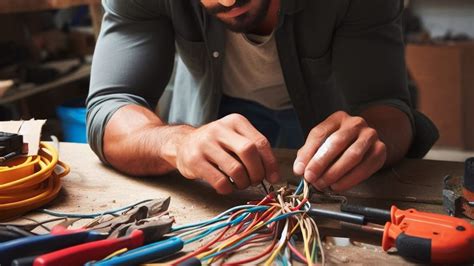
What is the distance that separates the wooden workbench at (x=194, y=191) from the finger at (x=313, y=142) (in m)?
0.07

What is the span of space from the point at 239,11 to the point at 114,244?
0.52 meters

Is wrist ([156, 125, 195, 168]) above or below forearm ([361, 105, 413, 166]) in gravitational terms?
above

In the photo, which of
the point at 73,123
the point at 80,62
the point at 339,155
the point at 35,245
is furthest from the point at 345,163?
the point at 80,62

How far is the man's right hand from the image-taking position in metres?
0.66

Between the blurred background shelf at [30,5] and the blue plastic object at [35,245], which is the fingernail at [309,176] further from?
the blurred background shelf at [30,5]

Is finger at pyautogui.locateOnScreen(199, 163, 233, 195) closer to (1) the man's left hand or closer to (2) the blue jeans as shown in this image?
(1) the man's left hand

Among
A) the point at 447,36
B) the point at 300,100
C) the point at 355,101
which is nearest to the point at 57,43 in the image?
the point at 300,100

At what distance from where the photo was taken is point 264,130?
4.25 feet

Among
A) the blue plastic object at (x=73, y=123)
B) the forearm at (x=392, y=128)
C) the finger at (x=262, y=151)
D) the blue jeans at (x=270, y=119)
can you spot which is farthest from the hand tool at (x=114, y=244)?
the blue plastic object at (x=73, y=123)

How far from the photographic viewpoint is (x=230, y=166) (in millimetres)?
663

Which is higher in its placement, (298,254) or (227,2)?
(227,2)

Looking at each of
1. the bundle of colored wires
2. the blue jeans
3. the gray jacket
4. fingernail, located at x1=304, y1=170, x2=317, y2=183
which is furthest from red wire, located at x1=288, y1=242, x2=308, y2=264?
the blue jeans

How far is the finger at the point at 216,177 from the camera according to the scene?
681 mm

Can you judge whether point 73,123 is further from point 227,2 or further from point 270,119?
point 227,2
